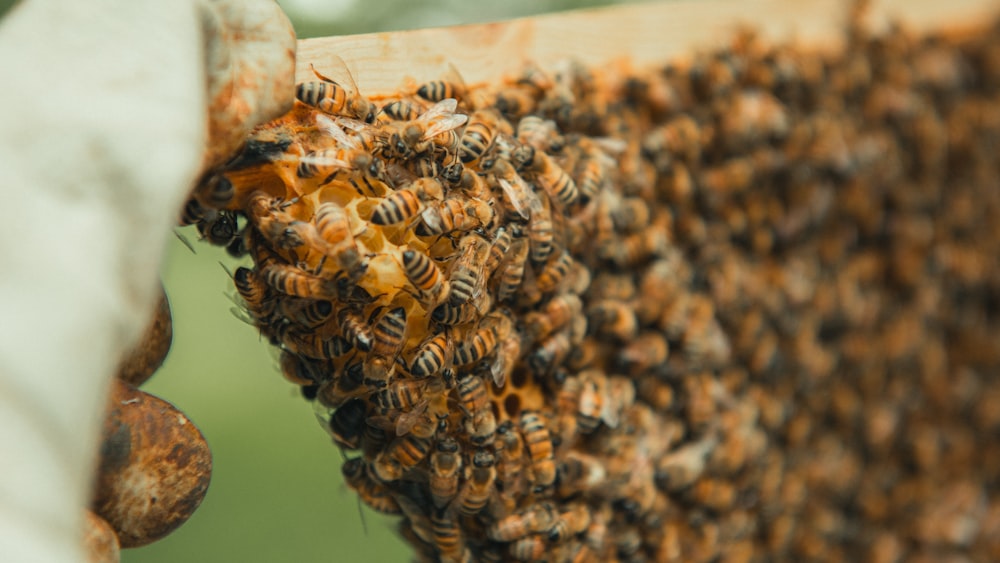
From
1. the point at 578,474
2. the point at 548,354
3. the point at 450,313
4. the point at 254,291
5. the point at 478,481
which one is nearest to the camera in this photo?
the point at 254,291

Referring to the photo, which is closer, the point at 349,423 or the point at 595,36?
the point at 349,423

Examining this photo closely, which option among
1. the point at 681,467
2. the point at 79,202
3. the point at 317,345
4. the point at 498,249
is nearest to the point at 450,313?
the point at 498,249

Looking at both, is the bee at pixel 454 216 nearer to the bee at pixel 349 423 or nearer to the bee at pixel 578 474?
the bee at pixel 349 423

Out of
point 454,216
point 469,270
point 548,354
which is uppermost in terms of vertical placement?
point 454,216

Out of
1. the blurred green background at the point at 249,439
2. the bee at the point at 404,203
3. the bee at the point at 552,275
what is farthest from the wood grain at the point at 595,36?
the blurred green background at the point at 249,439

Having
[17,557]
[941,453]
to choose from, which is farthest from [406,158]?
[941,453]

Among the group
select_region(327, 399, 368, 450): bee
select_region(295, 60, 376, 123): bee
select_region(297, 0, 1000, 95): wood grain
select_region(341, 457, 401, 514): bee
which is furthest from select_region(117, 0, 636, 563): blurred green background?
select_region(295, 60, 376, 123): bee

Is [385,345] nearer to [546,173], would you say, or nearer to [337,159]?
[337,159]

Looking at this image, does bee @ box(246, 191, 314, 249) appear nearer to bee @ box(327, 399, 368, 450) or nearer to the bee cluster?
the bee cluster

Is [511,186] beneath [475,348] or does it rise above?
above
